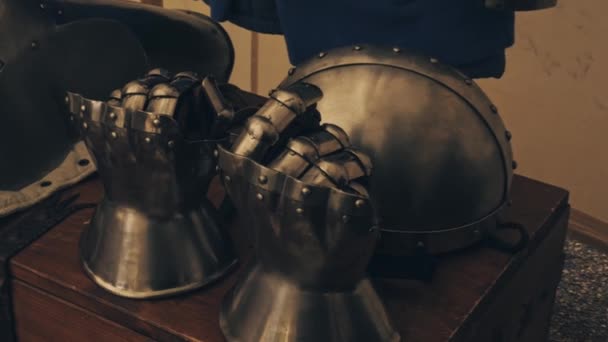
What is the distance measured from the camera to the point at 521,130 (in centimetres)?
162

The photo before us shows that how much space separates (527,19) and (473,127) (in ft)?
2.70

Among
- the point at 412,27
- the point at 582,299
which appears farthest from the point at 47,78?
the point at 582,299

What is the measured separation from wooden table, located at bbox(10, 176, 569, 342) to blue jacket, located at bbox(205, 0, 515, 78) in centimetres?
21

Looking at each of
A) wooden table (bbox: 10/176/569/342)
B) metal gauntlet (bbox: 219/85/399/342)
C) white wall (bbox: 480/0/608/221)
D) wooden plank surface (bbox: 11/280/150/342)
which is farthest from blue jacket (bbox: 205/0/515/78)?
white wall (bbox: 480/0/608/221)

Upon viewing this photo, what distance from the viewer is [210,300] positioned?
0.76 metres

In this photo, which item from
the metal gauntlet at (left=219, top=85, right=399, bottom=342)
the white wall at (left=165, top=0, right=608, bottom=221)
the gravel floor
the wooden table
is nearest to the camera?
the metal gauntlet at (left=219, top=85, right=399, bottom=342)

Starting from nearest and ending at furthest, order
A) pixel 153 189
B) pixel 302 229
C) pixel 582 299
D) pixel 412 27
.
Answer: pixel 302 229
pixel 153 189
pixel 412 27
pixel 582 299

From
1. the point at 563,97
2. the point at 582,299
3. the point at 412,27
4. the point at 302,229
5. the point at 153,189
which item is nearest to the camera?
the point at 302,229

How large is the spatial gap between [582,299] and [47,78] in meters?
0.98

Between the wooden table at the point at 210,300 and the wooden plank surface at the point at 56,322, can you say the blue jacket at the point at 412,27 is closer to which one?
the wooden table at the point at 210,300

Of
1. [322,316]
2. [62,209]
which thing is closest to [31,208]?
[62,209]

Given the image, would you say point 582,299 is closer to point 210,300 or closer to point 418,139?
point 418,139

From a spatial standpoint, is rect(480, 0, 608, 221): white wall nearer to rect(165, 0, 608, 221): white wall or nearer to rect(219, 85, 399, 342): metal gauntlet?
rect(165, 0, 608, 221): white wall

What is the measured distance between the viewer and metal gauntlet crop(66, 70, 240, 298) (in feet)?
2.26
